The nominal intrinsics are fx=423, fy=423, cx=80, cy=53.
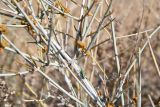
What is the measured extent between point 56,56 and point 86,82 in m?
0.17

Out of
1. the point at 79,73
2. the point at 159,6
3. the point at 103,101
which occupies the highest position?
the point at 159,6

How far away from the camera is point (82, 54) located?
1.59m

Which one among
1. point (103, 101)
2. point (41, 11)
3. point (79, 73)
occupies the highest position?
point (41, 11)

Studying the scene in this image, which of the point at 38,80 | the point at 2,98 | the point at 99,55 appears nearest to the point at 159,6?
the point at 99,55

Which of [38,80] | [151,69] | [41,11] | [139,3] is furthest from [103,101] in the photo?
[139,3]

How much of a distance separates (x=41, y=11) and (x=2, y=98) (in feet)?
1.87

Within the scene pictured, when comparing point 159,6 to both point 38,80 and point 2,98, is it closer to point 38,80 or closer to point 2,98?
point 38,80

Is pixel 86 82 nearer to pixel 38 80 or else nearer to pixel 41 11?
pixel 41 11

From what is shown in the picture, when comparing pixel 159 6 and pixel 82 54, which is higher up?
pixel 159 6

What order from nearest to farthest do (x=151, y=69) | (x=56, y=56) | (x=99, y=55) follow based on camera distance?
1. (x=56, y=56)
2. (x=99, y=55)
3. (x=151, y=69)

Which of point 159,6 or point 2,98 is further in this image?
point 159,6

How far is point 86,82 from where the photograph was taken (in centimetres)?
163

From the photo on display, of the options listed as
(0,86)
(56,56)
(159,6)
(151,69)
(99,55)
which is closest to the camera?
(56,56)

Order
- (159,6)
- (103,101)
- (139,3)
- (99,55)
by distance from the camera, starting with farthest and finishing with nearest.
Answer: (139,3)
(159,6)
(99,55)
(103,101)
